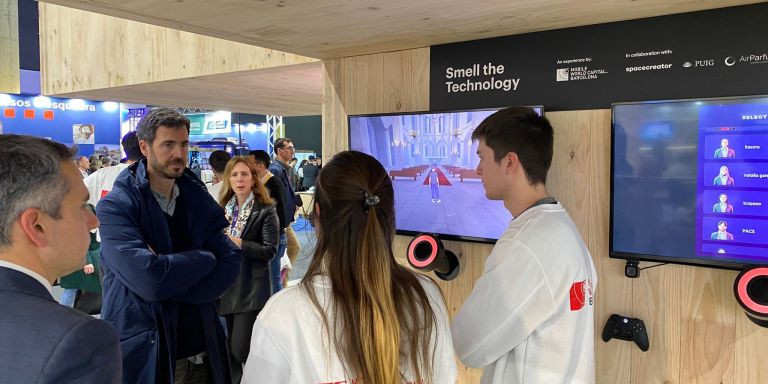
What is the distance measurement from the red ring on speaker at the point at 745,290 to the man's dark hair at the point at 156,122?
218 centimetres

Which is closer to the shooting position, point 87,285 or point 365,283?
point 365,283

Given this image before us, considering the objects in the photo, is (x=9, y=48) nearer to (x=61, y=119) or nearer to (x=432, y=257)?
(x=61, y=119)

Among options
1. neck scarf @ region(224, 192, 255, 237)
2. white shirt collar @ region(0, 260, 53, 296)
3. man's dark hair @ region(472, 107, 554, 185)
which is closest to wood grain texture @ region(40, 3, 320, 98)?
neck scarf @ region(224, 192, 255, 237)

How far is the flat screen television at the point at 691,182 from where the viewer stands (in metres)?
1.93

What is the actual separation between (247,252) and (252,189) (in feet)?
1.56

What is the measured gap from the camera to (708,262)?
2043mm

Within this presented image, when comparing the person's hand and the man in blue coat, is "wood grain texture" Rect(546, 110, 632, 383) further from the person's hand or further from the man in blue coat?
the person's hand

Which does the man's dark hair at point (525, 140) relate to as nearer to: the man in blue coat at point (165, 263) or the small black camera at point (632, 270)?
the small black camera at point (632, 270)

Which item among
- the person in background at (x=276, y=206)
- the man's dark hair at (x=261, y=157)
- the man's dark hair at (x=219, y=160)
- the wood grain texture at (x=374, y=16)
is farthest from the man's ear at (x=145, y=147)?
the man's dark hair at (x=219, y=160)

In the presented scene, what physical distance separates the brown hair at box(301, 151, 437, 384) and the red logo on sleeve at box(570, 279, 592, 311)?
0.57m

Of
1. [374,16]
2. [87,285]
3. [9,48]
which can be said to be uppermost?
[9,48]

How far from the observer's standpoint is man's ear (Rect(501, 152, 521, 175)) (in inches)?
69.8

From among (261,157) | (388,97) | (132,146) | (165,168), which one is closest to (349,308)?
(165,168)

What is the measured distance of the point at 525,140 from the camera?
1.78m
